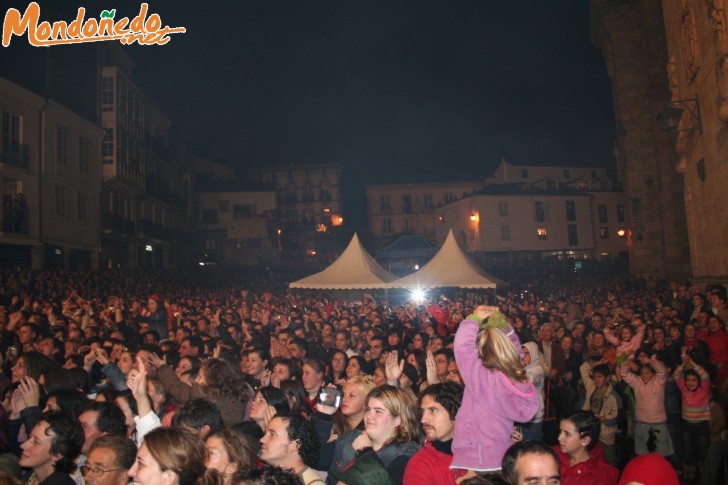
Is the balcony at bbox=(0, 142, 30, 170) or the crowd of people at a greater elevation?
the balcony at bbox=(0, 142, 30, 170)

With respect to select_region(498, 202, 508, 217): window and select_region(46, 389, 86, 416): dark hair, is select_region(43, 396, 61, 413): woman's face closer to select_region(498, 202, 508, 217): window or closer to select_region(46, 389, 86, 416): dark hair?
select_region(46, 389, 86, 416): dark hair

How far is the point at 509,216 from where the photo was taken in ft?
183

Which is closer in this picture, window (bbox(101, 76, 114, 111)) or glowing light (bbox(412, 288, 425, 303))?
glowing light (bbox(412, 288, 425, 303))

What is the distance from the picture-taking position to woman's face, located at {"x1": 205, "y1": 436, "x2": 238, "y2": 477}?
150 inches

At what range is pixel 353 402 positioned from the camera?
4.96 meters

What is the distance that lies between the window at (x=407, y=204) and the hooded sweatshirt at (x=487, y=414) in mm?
66690

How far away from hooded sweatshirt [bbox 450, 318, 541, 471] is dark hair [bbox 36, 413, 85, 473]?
2620mm

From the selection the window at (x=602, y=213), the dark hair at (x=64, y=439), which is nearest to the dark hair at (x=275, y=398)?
the dark hair at (x=64, y=439)

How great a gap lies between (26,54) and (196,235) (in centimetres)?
2940

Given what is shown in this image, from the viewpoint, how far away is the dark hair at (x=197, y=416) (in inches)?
183

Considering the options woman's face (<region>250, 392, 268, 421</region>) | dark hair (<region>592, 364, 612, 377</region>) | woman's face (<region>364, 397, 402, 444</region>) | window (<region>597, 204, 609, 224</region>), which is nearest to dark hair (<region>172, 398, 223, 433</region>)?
woman's face (<region>250, 392, 268, 421</region>)

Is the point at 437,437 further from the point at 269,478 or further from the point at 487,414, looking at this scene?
the point at 269,478

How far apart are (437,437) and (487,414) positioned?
1.53 ft

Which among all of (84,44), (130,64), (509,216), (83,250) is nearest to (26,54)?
(84,44)
